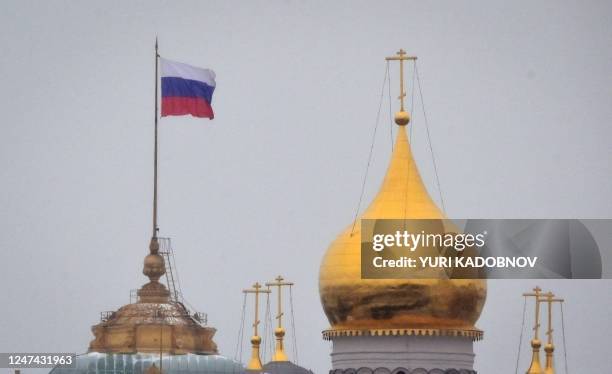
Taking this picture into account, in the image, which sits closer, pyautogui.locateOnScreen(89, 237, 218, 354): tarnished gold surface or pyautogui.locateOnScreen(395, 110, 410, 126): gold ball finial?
pyautogui.locateOnScreen(395, 110, 410, 126): gold ball finial

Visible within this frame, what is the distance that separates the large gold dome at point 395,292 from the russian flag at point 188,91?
8070 millimetres

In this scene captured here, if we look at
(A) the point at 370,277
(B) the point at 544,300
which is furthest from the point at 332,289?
(B) the point at 544,300

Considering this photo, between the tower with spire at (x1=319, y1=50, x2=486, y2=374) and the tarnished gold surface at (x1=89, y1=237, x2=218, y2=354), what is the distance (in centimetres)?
1079

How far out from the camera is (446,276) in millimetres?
92250

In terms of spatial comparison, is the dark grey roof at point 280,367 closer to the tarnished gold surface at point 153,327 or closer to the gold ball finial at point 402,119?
the tarnished gold surface at point 153,327

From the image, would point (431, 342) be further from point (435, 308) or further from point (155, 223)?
point (155, 223)

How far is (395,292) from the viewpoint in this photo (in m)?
91.9

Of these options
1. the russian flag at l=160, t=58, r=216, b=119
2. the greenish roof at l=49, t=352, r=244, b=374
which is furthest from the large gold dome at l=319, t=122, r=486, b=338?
the greenish roof at l=49, t=352, r=244, b=374

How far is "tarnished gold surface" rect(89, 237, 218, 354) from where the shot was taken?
104 m

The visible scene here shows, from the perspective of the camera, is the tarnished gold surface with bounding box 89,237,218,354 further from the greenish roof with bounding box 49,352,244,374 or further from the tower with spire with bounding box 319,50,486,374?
the tower with spire with bounding box 319,50,486,374

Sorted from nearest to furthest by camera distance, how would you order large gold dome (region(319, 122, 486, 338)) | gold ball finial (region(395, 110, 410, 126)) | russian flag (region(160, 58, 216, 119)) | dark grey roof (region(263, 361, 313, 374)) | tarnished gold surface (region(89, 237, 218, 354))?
large gold dome (region(319, 122, 486, 338)) < gold ball finial (region(395, 110, 410, 126)) < russian flag (region(160, 58, 216, 119)) < tarnished gold surface (region(89, 237, 218, 354)) < dark grey roof (region(263, 361, 313, 374))

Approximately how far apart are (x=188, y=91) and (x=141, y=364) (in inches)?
342

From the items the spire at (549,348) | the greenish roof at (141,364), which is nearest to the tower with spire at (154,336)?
the greenish roof at (141,364)

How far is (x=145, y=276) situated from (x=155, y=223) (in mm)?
1716
